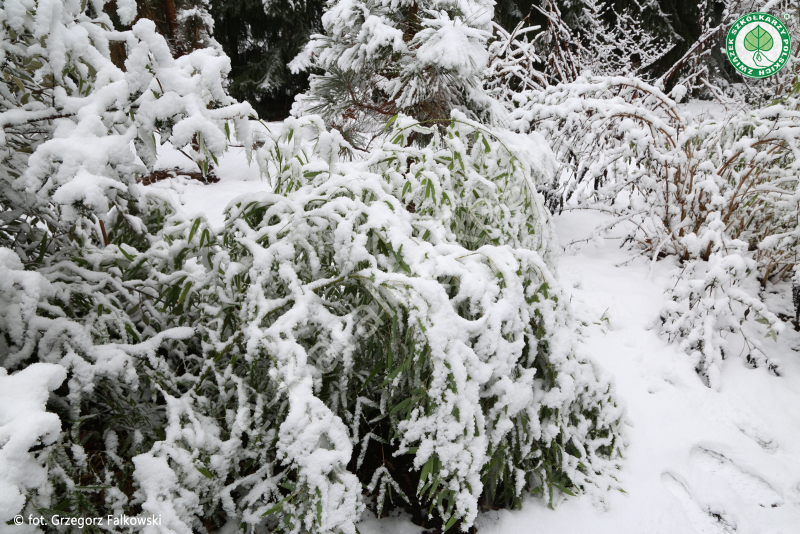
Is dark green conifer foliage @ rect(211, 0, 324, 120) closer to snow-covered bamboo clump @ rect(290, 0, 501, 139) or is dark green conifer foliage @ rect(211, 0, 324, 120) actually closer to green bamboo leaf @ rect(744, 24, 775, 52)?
snow-covered bamboo clump @ rect(290, 0, 501, 139)

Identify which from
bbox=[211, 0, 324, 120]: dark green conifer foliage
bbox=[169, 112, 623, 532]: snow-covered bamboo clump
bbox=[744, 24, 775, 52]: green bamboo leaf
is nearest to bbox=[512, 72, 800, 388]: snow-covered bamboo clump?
bbox=[744, 24, 775, 52]: green bamboo leaf

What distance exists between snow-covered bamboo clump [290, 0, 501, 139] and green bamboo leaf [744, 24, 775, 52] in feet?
5.44

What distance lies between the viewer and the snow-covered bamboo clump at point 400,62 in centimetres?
230

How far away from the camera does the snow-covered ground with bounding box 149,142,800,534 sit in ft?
3.98

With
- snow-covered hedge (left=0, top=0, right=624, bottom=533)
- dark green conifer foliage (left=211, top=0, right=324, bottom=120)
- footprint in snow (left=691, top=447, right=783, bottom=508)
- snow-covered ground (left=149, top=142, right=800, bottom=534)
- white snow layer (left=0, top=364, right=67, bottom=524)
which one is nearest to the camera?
white snow layer (left=0, top=364, right=67, bottom=524)

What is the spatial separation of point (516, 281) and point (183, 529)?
34.2 inches

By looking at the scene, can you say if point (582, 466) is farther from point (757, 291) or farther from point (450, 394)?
point (757, 291)

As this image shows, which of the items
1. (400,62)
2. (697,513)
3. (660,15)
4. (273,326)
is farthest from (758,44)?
(660,15)

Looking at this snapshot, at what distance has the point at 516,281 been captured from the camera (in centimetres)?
105

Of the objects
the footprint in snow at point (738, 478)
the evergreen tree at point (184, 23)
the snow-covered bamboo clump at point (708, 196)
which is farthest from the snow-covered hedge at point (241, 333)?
the evergreen tree at point (184, 23)

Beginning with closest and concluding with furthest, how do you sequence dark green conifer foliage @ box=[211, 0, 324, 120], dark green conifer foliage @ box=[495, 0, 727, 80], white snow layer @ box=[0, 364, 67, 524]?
white snow layer @ box=[0, 364, 67, 524], dark green conifer foliage @ box=[495, 0, 727, 80], dark green conifer foliage @ box=[211, 0, 324, 120]

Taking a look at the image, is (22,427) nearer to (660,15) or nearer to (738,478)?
(738,478)

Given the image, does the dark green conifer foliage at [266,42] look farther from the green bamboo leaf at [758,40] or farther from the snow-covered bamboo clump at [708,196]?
the green bamboo leaf at [758,40]

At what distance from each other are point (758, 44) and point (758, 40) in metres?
0.02
